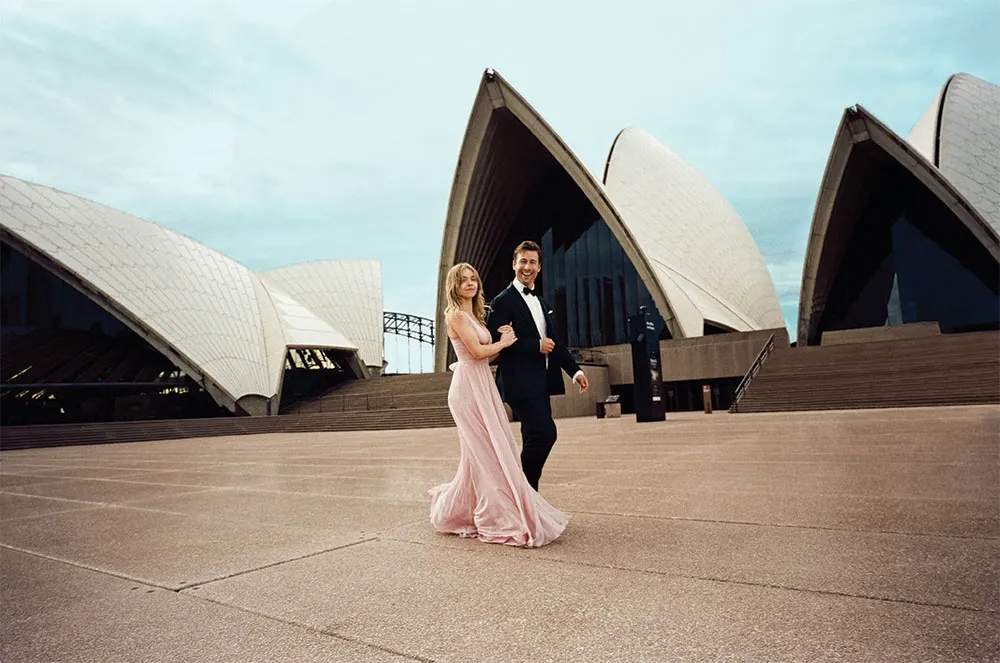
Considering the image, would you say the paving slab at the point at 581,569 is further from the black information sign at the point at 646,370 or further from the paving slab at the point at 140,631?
the black information sign at the point at 646,370

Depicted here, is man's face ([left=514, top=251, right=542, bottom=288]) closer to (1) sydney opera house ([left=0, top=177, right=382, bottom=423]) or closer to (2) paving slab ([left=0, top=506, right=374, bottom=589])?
(2) paving slab ([left=0, top=506, right=374, bottom=589])

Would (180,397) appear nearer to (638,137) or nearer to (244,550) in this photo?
(244,550)

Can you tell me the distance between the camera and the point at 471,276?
3.28 metres

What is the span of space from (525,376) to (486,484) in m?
0.58

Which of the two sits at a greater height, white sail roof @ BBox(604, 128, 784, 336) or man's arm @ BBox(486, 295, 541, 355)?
white sail roof @ BBox(604, 128, 784, 336)

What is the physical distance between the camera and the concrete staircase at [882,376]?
46.9 feet

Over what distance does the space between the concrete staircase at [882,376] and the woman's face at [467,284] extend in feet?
45.4

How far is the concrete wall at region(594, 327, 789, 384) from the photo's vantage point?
22422 millimetres

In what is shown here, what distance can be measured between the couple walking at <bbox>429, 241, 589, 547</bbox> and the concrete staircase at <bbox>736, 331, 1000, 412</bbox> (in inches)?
533

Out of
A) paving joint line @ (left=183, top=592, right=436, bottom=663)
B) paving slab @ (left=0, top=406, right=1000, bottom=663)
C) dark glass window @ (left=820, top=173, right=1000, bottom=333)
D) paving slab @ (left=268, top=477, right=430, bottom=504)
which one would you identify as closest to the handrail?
dark glass window @ (left=820, top=173, right=1000, bottom=333)

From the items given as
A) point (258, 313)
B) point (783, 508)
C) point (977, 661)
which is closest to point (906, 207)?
point (258, 313)

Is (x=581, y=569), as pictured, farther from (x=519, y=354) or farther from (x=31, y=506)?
(x=31, y=506)

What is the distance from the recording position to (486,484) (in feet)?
10.3

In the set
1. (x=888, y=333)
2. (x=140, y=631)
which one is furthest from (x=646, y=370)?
(x=888, y=333)
